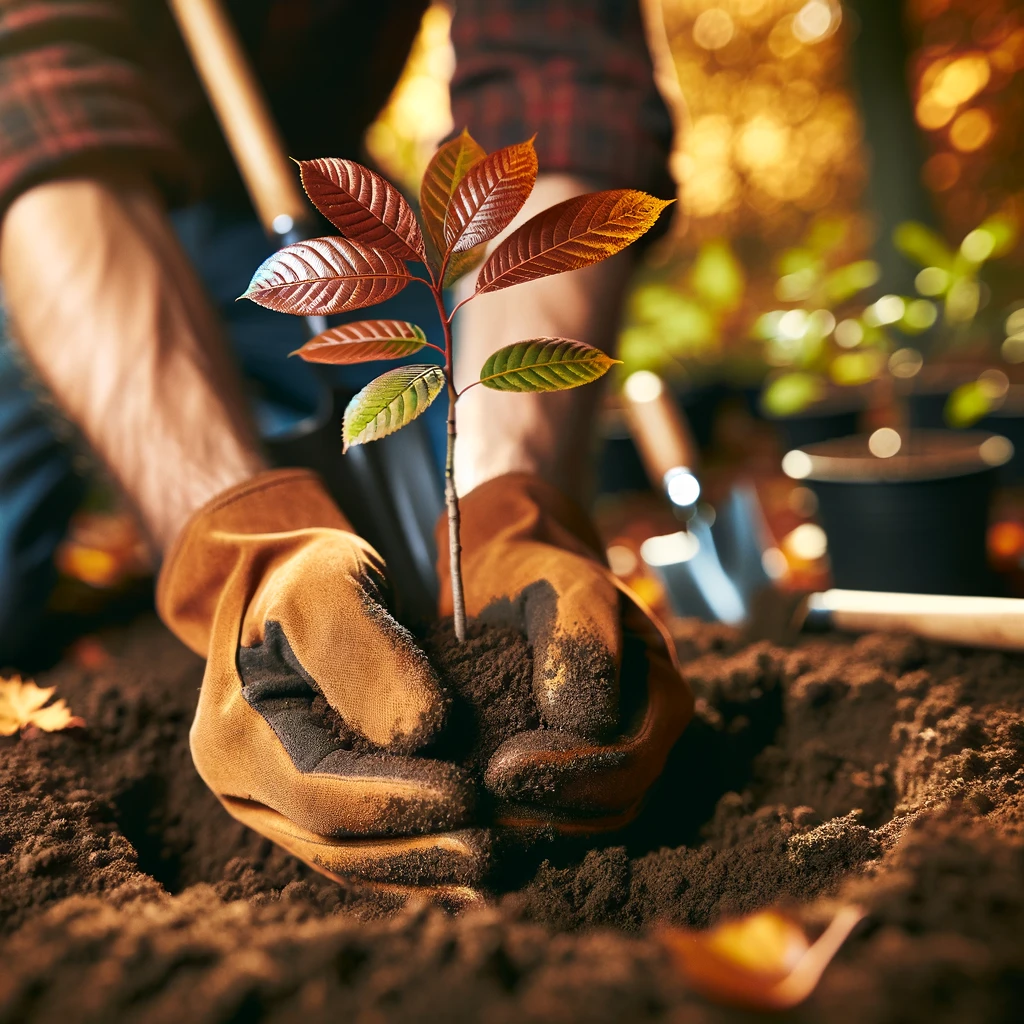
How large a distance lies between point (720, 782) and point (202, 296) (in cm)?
117

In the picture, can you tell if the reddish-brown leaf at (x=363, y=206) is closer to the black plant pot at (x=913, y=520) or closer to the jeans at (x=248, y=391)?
the jeans at (x=248, y=391)

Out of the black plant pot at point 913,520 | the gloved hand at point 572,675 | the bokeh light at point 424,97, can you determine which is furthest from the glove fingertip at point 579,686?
the bokeh light at point 424,97

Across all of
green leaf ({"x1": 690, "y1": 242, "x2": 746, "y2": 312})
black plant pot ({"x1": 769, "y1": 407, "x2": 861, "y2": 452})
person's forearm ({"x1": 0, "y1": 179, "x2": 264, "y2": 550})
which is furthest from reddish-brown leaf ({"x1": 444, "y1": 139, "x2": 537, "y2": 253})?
black plant pot ({"x1": 769, "y1": 407, "x2": 861, "y2": 452})

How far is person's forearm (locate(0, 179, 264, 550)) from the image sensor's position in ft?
3.89

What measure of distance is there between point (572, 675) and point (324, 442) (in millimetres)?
849

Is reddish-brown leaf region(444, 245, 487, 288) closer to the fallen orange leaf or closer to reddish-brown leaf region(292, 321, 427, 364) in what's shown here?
reddish-brown leaf region(292, 321, 427, 364)

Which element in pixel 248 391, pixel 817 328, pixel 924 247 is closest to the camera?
pixel 924 247

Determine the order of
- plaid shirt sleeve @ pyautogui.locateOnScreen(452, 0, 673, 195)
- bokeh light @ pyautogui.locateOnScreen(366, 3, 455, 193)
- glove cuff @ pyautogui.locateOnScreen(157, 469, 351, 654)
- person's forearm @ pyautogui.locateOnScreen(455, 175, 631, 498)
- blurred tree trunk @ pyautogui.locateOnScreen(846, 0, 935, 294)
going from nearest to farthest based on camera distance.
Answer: glove cuff @ pyautogui.locateOnScreen(157, 469, 351, 654)
person's forearm @ pyautogui.locateOnScreen(455, 175, 631, 498)
plaid shirt sleeve @ pyautogui.locateOnScreen(452, 0, 673, 195)
blurred tree trunk @ pyautogui.locateOnScreen(846, 0, 935, 294)
bokeh light @ pyautogui.locateOnScreen(366, 3, 455, 193)

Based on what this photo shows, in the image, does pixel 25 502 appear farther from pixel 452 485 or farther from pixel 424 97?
pixel 424 97

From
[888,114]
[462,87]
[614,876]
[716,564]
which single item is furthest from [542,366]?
[888,114]

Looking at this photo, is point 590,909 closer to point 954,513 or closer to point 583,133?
point 583,133

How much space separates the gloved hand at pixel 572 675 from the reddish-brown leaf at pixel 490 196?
1.28 feet

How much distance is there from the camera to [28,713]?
114cm

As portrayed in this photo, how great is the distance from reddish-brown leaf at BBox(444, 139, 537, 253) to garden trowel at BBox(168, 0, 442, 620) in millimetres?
672
